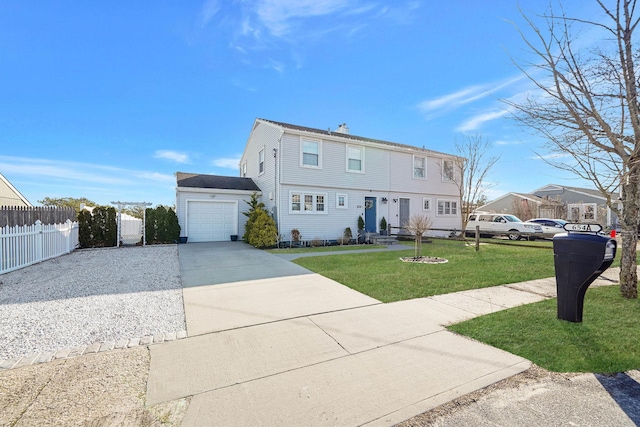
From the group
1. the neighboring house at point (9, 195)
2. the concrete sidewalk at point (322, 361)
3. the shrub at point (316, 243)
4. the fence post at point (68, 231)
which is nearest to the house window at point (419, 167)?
the shrub at point (316, 243)

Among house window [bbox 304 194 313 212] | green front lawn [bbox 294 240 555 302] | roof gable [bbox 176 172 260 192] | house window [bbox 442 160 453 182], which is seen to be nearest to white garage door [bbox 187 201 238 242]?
roof gable [bbox 176 172 260 192]

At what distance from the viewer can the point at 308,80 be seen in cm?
1350

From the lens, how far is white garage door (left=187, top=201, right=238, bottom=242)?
15.0 m

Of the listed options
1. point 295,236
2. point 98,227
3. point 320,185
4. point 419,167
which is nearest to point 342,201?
point 320,185

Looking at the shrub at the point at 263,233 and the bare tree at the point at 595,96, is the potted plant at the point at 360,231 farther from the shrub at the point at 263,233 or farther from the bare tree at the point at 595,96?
the bare tree at the point at 595,96

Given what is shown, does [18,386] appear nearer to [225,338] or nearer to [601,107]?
[225,338]

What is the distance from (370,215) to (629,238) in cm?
1135

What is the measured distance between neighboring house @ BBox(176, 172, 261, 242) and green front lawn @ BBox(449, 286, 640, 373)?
13.9 m

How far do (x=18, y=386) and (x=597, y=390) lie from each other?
510 cm

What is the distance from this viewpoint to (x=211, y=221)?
1540cm

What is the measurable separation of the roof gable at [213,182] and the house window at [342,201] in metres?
5.01

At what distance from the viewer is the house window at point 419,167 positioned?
17.5m

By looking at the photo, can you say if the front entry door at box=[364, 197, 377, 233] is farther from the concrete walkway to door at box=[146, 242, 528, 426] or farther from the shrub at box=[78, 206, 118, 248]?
the shrub at box=[78, 206, 118, 248]

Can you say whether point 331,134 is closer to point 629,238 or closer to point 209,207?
point 209,207
